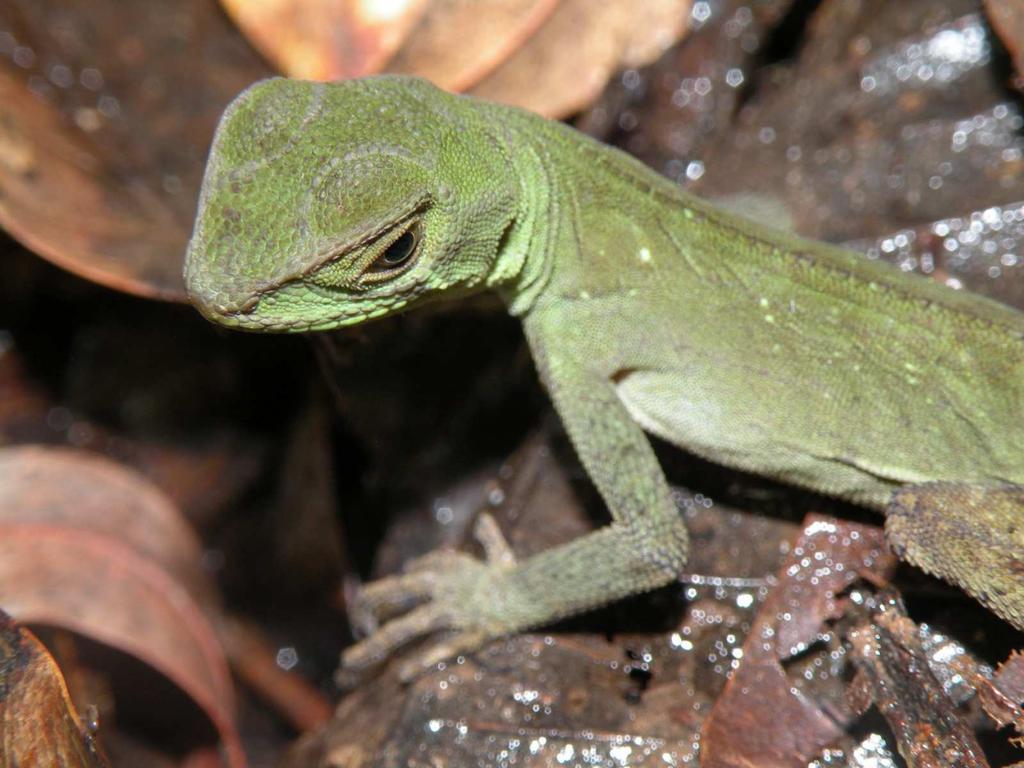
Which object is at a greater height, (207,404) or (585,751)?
(207,404)

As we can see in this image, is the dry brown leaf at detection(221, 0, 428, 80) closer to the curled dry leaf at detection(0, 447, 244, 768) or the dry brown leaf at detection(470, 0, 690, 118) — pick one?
the dry brown leaf at detection(470, 0, 690, 118)

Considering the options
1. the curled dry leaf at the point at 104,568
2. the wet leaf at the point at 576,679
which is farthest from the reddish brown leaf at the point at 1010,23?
the curled dry leaf at the point at 104,568

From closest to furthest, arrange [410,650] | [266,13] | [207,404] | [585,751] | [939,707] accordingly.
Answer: [939,707]
[585,751]
[410,650]
[266,13]
[207,404]

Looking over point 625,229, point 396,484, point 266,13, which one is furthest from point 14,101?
point 625,229

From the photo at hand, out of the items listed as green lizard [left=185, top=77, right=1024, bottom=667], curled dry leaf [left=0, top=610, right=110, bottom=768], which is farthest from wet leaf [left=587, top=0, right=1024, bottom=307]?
curled dry leaf [left=0, top=610, right=110, bottom=768]

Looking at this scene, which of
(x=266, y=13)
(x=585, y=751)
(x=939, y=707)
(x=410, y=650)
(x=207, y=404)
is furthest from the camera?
(x=207, y=404)

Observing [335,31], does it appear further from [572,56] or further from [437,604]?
[437,604]

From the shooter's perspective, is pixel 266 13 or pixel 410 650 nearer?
pixel 410 650

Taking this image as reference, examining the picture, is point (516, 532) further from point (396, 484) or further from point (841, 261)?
point (841, 261)
